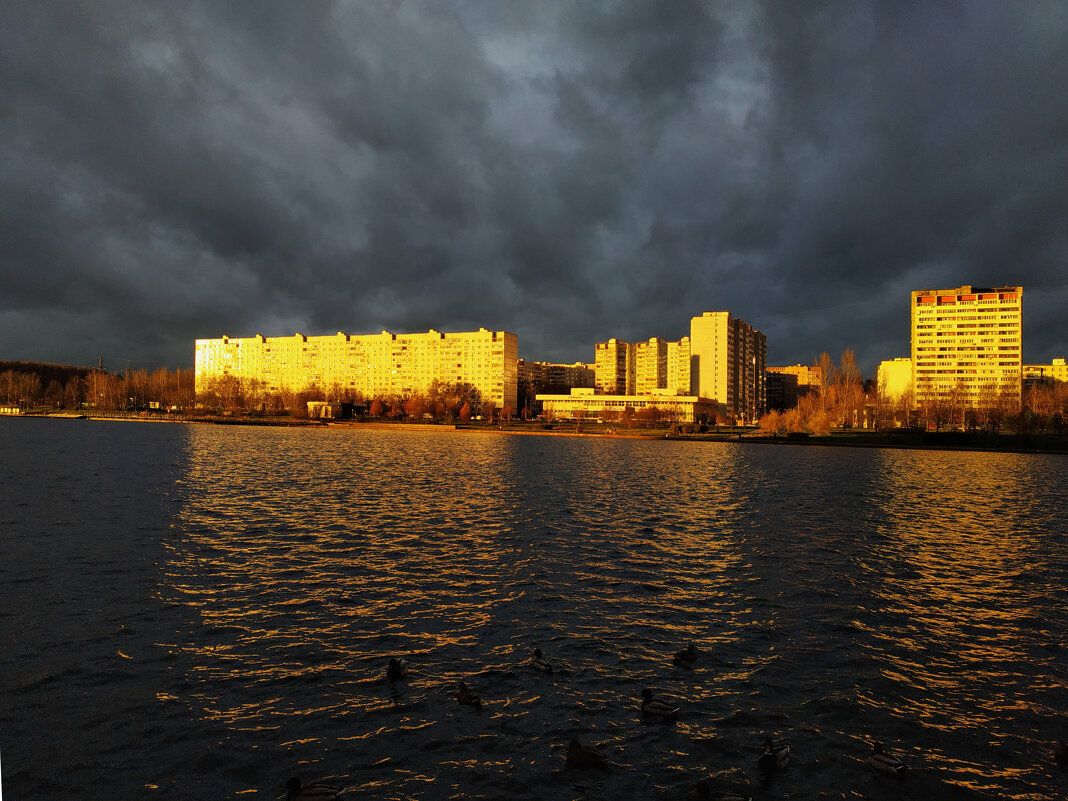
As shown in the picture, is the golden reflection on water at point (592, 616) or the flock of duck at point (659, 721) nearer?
the flock of duck at point (659, 721)

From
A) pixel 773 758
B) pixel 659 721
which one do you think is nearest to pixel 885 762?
pixel 773 758

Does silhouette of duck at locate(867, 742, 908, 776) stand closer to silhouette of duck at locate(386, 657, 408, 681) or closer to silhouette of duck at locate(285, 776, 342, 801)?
silhouette of duck at locate(285, 776, 342, 801)

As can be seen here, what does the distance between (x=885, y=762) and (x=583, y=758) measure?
529 cm

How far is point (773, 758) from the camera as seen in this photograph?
10453 mm

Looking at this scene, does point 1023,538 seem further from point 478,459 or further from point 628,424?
point 628,424

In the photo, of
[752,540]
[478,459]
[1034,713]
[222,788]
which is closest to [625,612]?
[1034,713]

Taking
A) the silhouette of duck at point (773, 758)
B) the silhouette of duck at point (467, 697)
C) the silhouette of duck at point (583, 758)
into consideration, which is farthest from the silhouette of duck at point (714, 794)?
the silhouette of duck at point (467, 697)

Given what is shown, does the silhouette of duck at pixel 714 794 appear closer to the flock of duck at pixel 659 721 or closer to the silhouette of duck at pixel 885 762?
the flock of duck at pixel 659 721

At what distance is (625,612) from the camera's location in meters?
18.5

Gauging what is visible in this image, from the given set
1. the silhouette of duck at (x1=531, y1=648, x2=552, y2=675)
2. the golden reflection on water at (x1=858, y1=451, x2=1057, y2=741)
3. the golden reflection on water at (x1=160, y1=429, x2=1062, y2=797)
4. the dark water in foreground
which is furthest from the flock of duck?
the golden reflection on water at (x1=858, y1=451, x2=1057, y2=741)

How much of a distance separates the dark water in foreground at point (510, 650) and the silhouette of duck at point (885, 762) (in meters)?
0.16

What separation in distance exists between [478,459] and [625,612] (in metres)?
63.5

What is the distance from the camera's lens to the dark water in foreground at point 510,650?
34.2 feet

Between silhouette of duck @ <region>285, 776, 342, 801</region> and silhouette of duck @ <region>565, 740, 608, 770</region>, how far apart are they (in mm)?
3849
